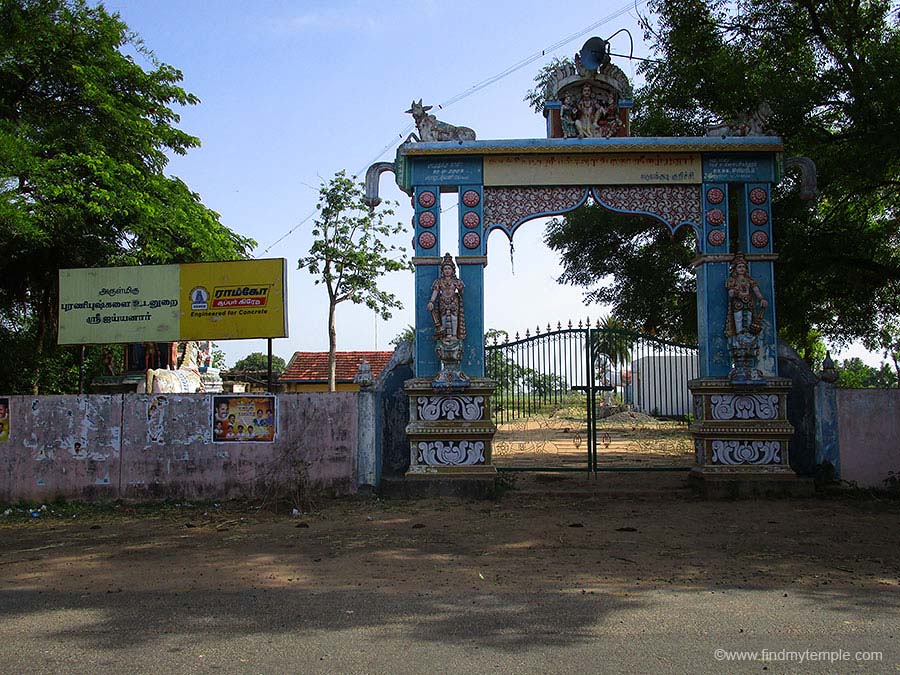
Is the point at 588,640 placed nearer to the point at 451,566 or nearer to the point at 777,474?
the point at 451,566

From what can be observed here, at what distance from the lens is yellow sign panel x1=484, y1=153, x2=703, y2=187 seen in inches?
397

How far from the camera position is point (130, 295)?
10516 millimetres

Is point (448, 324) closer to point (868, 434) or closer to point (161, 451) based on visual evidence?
point (161, 451)

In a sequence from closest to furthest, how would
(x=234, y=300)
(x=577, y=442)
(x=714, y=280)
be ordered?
1. (x=714, y=280)
2. (x=234, y=300)
3. (x=577, y=442)

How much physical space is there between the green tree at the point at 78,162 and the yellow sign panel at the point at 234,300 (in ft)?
17.4

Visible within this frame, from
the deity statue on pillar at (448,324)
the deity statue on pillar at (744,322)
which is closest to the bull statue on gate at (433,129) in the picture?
the deity statue on pillar at (448,324)

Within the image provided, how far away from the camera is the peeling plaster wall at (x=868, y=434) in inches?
385

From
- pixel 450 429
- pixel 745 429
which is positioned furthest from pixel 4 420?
pixel 745 429

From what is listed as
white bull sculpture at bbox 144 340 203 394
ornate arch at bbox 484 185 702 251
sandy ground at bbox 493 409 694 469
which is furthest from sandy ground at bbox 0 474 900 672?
white bull sculpture at bbox 144 340 203 394

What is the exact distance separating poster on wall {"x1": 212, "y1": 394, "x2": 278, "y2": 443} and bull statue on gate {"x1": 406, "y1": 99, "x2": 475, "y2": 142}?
4.01 metres

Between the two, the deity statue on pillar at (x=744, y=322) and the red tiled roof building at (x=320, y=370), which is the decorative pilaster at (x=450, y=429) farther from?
the red tiled roof building at (x=320, y=370)

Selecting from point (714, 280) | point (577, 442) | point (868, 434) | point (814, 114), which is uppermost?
point (814, 114)

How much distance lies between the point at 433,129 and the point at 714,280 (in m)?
4.20

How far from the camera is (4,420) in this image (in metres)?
10.1
